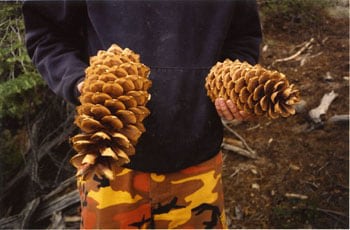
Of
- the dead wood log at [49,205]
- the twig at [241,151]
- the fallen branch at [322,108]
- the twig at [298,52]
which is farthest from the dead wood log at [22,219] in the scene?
the twig at [298,52]

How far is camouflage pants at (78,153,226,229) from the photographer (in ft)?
3.43

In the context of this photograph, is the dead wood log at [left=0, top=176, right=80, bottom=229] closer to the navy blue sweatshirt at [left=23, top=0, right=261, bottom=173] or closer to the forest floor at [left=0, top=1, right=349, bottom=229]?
the forest floor at [left=0, top=1, right=349, bottom=229]

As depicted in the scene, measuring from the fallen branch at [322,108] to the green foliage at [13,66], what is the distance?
→ 1.38 m

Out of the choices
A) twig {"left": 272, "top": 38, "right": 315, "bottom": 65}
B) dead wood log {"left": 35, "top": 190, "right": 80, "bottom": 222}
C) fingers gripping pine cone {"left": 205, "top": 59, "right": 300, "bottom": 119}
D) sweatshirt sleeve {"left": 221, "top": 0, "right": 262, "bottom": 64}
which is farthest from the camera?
twig {"left": 272, "top": 38, "right": 315, "bottom": 65}

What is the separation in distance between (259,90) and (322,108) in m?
1.52

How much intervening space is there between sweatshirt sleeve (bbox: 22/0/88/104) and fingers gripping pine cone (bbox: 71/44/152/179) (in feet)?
1.09

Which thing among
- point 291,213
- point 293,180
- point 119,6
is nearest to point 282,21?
point 293,180

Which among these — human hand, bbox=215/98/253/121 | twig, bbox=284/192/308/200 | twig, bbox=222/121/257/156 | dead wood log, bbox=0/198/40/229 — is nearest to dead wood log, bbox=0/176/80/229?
dead wood log, bbox=0/198/40/229

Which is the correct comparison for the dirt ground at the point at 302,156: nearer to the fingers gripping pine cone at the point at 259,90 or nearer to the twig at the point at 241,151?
the twig at the point at 241,151

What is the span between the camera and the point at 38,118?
1.82m

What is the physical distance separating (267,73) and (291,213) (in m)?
1.23

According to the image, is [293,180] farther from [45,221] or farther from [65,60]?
[65,60]

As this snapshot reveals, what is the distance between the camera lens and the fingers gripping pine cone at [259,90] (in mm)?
773

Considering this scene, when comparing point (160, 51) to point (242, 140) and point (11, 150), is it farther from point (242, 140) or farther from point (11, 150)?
point (242, 140)
